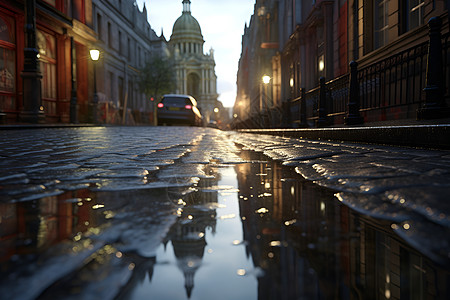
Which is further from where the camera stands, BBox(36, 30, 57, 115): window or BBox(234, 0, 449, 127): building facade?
BBox(36, 30, 57, 115): window

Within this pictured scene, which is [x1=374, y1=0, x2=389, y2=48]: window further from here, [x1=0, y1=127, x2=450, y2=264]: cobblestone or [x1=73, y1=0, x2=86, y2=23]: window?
[x1=73, y1=0, x2=86, y2=23]: window

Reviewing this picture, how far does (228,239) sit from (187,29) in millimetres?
93919

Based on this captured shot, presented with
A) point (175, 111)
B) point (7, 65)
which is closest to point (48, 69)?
point (7, 65)

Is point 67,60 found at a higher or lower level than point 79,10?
lower

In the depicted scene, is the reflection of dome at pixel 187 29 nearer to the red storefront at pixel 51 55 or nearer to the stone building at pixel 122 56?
the stone building at pixel 122 56

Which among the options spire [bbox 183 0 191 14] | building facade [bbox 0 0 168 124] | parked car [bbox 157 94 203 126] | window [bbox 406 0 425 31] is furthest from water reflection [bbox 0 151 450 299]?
spire [bbox 183 0 191 14]

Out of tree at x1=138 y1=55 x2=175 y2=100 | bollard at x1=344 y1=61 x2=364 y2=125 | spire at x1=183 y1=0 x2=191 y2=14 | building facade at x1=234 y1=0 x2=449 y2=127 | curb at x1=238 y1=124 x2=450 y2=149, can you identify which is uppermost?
spire at x1=183 y1=0 x2=191 y2=14

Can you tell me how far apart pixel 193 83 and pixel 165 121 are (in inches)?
2771

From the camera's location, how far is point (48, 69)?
16453mm

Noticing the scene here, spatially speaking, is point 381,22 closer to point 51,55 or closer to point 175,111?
point 175,111

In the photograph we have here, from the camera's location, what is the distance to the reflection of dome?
88875 mm

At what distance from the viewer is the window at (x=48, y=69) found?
621 inches

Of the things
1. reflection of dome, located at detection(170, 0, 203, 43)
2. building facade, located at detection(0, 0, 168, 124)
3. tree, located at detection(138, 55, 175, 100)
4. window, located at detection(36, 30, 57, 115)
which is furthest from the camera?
reflection of dome, located at detection(170, 0, 203, 43)

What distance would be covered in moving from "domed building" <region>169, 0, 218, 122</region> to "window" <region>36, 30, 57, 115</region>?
6283cm
